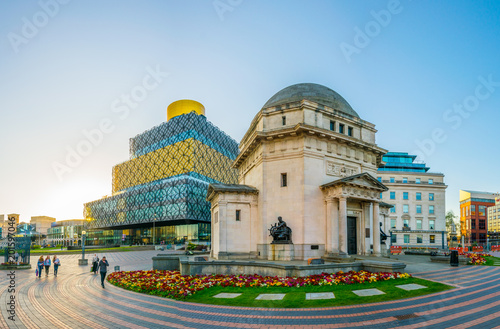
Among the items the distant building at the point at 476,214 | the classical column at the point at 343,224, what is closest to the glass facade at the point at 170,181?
the classical column at the point at 343,224

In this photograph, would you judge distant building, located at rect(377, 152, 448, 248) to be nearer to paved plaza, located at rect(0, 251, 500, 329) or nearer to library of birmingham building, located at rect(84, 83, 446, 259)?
library of birmingham building, located at rect(84, 83, 446, 259)

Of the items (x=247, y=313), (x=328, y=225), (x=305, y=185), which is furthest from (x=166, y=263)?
(x=247, y=313)

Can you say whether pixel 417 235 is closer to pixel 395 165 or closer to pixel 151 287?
pixel 395 165

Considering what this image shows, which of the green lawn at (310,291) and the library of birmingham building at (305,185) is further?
the library of birmingham building at (305,185)

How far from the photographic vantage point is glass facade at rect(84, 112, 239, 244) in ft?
294

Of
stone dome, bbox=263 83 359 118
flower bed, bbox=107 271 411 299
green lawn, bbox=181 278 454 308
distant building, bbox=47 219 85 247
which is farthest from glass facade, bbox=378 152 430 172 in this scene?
distant building, bbox=47 219 85 247

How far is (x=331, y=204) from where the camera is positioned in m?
27.9

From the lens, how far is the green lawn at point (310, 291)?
14.5m

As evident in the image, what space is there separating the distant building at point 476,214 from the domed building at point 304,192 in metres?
119

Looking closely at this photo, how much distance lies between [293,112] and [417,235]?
61644mm

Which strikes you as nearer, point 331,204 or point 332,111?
point 331,204

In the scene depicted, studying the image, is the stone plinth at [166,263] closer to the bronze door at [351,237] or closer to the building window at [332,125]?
the bronze door at [351,237]

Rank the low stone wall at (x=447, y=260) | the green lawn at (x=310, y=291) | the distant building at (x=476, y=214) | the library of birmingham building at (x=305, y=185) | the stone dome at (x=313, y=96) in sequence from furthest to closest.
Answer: the distant building at (x=476, y=214) → the stone dome at (x=313, y=96) → the library of birmingham building at (x=305, y=185) → the low stone wall at (x=447, y=260) → the green lawn at (x=310, y=291)

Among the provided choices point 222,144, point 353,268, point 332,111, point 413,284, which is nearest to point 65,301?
point 353,268
